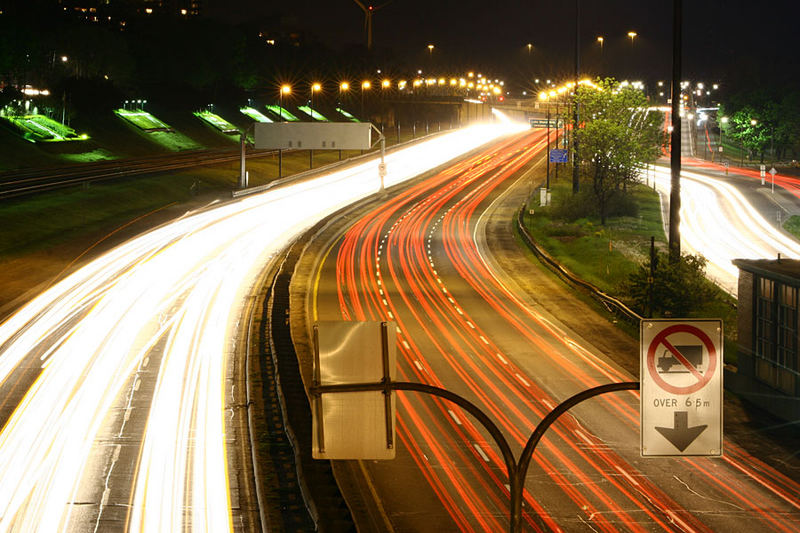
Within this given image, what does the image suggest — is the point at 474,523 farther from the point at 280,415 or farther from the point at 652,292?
the point at 652,292

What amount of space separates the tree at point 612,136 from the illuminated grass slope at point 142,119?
55730 millimetres

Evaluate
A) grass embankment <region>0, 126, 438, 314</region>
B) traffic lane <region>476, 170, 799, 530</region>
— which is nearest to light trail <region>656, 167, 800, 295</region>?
traffic lane <region>476, 170, 799, 530</region>

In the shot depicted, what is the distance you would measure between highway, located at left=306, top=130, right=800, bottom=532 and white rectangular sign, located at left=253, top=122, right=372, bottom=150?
27117 mm

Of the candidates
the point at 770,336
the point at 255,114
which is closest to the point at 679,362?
the point at 770,336

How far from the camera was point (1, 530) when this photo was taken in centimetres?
1669

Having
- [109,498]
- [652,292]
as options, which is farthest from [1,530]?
[652,292]

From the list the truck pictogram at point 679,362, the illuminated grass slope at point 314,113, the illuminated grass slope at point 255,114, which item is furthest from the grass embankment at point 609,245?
the illuminated grass slope at point 314,113

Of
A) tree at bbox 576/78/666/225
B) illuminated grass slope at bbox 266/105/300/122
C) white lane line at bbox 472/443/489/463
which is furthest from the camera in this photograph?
illuminated grass slope at bbox 266/105/300/122

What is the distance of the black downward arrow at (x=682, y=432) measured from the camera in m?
7.46

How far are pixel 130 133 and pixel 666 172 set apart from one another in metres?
62.5

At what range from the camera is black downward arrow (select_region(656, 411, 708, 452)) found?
7457 millimetres

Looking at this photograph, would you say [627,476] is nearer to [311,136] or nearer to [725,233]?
[725,233]

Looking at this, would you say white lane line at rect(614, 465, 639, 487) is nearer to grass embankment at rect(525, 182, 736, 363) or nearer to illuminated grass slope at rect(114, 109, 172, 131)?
grass embankment at rect(525, 182, 736, 363)

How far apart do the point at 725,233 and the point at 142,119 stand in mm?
70994
